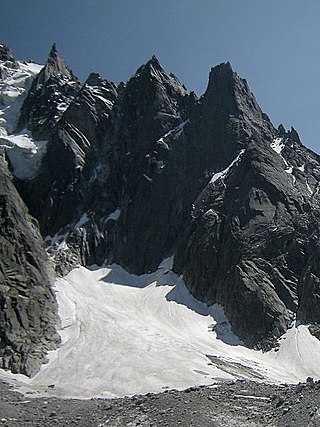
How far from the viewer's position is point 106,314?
85.1 meters

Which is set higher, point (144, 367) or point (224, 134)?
point (224, 134)

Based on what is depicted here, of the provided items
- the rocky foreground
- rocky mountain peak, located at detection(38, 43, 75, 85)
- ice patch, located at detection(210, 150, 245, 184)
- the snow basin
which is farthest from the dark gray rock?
the rocky foreground

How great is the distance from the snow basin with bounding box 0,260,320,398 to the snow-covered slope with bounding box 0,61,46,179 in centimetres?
3895

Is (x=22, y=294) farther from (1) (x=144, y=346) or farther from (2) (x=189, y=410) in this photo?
→ (2) (x=189, y=410)

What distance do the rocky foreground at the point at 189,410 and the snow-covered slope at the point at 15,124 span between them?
90313mm

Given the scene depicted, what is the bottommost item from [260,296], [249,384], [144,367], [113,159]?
[144,367]

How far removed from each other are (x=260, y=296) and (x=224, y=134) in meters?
45.8

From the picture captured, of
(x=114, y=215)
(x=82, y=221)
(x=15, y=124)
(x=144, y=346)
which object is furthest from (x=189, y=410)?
(x=15, y=124)

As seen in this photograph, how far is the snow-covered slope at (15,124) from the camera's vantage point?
434 feet

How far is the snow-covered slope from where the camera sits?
132375 millimetres

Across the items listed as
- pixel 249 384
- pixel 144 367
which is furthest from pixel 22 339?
pixel 249 384

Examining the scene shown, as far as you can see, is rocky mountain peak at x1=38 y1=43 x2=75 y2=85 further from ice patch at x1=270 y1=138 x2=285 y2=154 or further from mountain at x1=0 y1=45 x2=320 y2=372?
ice patch at x1=270 y1=138 x2=285 y2=154

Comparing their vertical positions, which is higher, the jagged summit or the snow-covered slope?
the jagged summit

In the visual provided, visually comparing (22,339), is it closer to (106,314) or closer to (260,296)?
(106,314)
